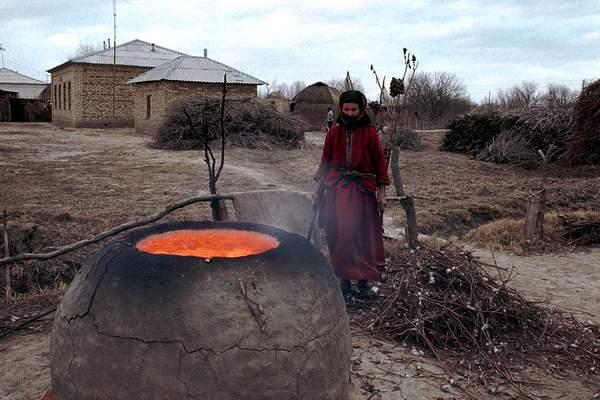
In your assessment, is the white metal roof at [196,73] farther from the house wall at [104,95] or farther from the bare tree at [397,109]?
the bare tree at [397,109]

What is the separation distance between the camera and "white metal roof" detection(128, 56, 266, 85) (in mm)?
23484

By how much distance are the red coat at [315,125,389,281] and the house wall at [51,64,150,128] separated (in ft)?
89.7

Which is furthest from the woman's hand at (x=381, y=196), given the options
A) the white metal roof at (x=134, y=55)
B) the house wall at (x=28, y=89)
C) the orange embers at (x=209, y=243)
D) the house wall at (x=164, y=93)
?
the house wall at (x=28, y=89)

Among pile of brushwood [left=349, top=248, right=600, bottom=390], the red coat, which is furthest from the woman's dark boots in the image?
the red coat

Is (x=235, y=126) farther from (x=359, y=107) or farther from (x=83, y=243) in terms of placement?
(x=83, y=243)

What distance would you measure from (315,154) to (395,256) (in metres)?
12.2

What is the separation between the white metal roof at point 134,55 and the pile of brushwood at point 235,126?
445 inches

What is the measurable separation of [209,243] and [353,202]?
66.0 inches

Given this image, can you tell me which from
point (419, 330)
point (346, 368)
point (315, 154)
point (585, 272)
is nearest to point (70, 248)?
point (346, 368)

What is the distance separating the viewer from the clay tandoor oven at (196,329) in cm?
200

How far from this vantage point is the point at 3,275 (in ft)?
19.0

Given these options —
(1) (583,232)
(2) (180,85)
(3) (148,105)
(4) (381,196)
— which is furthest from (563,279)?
(3) (148,105)

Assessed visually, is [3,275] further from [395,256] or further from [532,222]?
[532,222]

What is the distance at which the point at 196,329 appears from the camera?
2020mm
